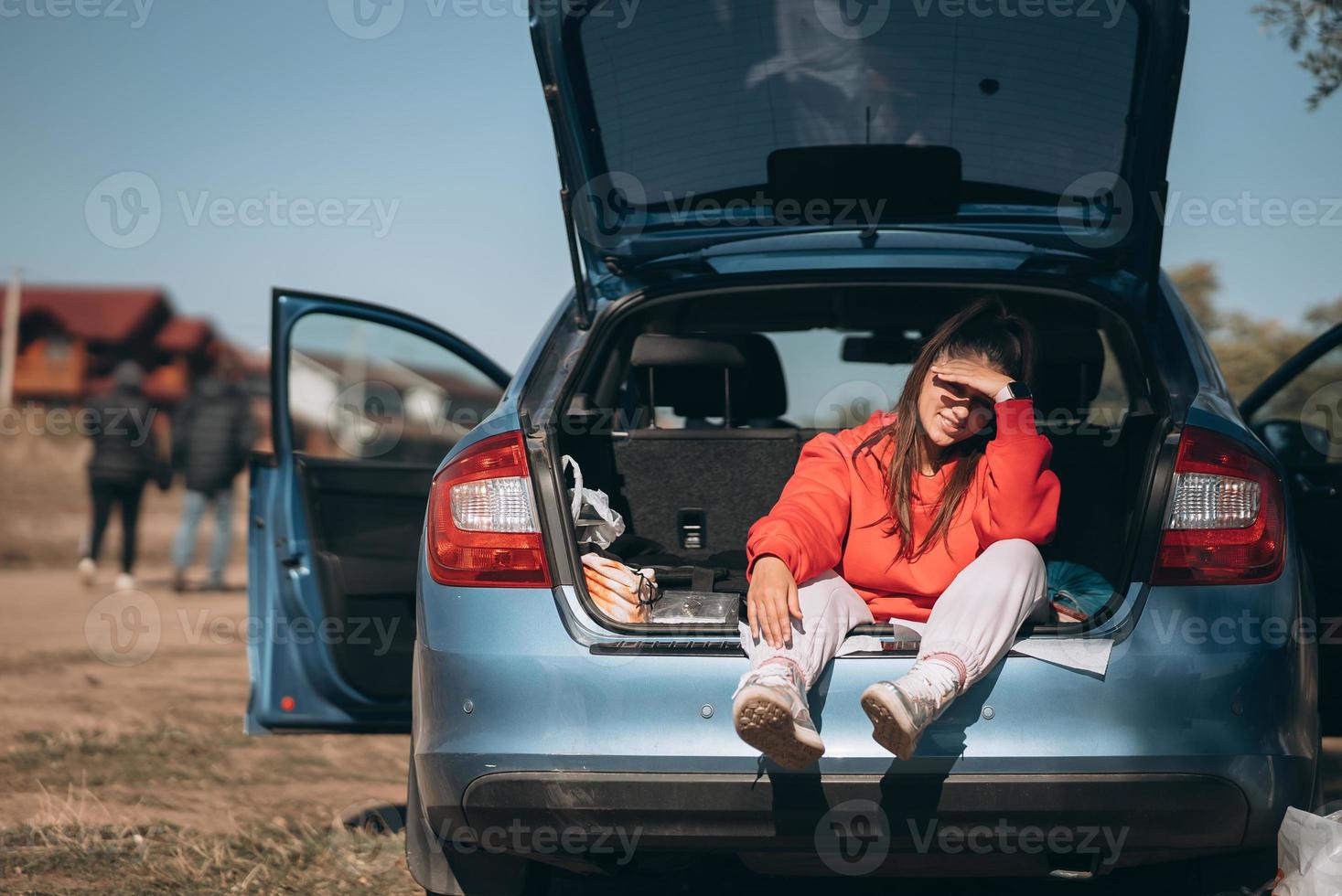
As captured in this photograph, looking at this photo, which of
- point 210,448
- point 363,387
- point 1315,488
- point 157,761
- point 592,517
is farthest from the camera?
point 210,448

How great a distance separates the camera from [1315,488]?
3.51 metres

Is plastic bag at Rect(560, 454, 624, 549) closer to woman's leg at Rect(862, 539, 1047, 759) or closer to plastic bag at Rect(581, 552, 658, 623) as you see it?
plastic bag at Rect(581, 552, 658, 623)

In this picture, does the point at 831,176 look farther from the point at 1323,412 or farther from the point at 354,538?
the point at 1323,412

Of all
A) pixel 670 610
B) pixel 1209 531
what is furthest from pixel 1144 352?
pixel 670 610

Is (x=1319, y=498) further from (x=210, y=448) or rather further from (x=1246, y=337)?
(x=1246, y=337)

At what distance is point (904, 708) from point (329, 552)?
84.7 inches

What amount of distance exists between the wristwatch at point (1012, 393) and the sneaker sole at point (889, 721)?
0.80m

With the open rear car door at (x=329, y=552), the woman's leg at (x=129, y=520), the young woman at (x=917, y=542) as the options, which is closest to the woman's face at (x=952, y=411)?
the young woman at (x=917, y=542)

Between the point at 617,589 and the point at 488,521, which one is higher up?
the point at 488,521

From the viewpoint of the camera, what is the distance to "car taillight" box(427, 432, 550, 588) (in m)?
2.72

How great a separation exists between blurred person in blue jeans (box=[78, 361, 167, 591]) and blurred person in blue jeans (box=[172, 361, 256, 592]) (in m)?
0.28

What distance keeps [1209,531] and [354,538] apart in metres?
2.49

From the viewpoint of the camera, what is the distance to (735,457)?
3939 millimetres

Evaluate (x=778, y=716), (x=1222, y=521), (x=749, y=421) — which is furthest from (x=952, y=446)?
(x=749, y=421)
